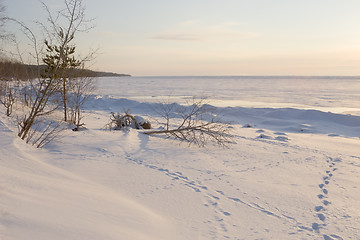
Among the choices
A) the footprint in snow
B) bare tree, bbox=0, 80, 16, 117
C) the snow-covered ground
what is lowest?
the footprint in snow

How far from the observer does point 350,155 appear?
787 centimetres

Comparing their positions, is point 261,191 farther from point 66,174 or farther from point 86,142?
point 86,142

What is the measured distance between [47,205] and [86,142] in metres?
3.59

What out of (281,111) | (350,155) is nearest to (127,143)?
(350,155)

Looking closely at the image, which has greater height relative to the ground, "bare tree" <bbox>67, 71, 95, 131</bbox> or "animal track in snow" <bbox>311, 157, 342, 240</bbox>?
"bare tree" <bbox>67, 71, 95, 131</bbox>

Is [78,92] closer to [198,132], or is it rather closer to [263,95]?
[198,132]

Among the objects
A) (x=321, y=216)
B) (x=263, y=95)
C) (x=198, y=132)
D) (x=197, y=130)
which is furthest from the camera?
(x=263, y=95)

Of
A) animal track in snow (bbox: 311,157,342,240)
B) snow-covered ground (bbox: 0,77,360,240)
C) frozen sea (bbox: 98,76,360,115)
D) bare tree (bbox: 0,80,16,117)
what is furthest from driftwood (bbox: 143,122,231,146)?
frozen sea (bbox: 98,76,360,115)

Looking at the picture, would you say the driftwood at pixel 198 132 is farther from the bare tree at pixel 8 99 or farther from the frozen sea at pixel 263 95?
the frozen sea at pixel 263 95

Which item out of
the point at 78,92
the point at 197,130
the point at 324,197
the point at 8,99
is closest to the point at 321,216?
the point at 324,197

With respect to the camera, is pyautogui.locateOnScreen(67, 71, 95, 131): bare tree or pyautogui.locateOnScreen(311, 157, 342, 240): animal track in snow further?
pyautogui.locateOnScreen(67, 71, 95, 131): bare tree

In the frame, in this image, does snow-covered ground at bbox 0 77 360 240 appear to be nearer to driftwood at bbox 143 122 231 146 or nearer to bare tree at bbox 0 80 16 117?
driftwood at bbox 143 122 231 146

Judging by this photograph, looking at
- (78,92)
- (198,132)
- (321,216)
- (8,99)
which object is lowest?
(321,216)

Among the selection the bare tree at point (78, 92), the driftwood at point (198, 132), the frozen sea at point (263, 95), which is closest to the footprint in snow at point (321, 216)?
the driftwood at point (198, 132)
